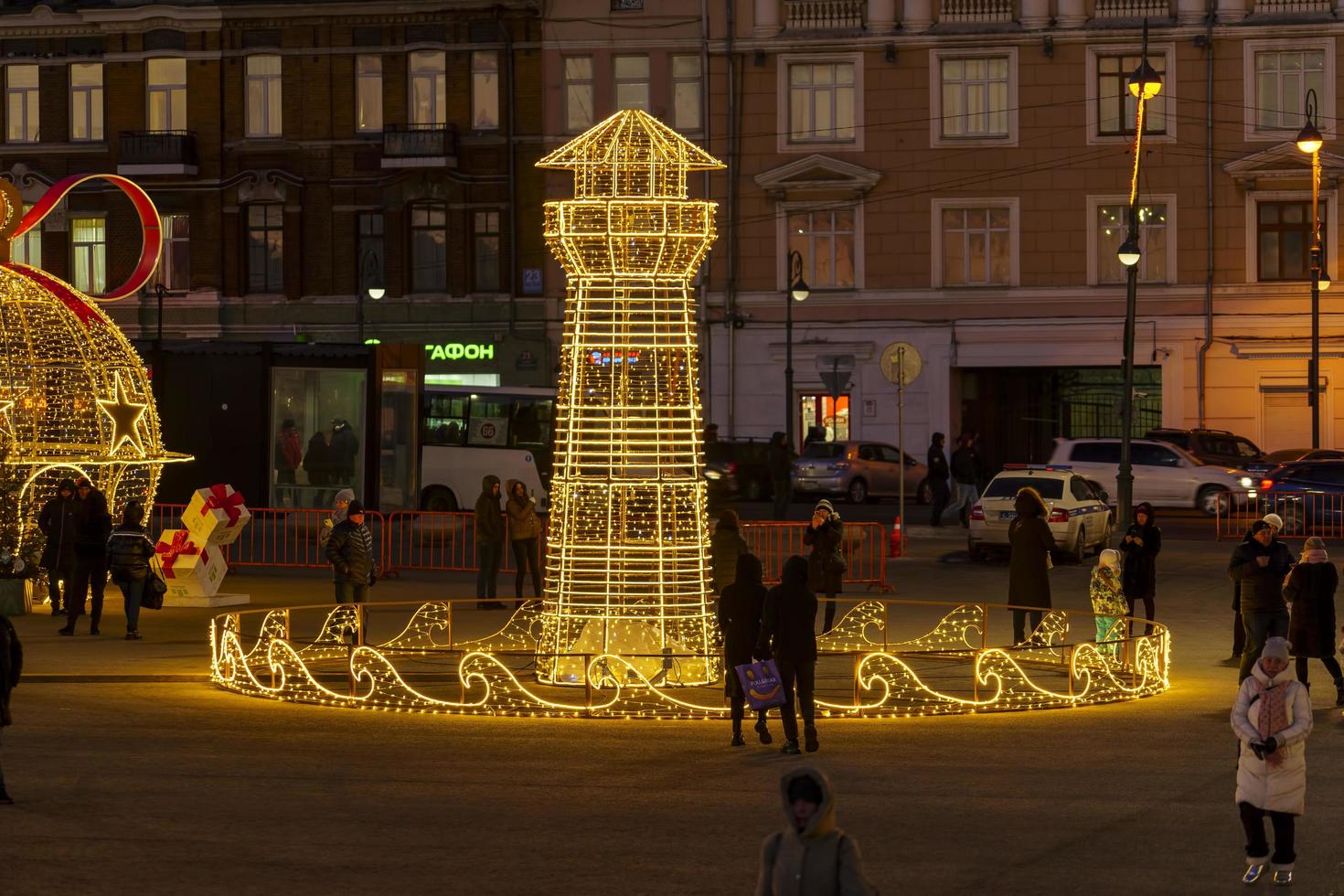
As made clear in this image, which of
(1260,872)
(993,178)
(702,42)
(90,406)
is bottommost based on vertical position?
(1260,872)

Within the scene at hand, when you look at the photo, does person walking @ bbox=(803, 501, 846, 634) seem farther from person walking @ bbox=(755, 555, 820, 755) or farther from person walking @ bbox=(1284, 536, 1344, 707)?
person walking @ bbox=(755, 555, 820, 755)

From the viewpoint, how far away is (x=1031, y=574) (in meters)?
21.7

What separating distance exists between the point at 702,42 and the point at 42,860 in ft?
135

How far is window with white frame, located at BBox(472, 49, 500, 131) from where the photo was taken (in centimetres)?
5231

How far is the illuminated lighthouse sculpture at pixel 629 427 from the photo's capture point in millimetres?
18969

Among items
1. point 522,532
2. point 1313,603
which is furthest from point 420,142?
point 1313,603

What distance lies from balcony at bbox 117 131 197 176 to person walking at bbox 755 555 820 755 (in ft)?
130

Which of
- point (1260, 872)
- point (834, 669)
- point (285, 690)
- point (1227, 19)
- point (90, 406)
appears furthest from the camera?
point (1227, 19)

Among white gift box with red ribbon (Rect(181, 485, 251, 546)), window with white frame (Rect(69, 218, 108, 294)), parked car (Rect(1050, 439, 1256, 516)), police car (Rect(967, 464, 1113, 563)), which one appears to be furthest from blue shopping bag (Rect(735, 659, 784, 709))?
window with white frame (Rect(69, 218, 108, 294))

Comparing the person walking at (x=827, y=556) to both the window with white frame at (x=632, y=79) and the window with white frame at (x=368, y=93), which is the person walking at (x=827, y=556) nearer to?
the window with white frame at (x=632, y=79)

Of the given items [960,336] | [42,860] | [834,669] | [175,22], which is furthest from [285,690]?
[175,22]

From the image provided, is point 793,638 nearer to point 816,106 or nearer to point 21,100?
point 816,106

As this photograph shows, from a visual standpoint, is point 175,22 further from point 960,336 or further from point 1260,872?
point 1260,872

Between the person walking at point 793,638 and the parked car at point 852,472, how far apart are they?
31.4 m
